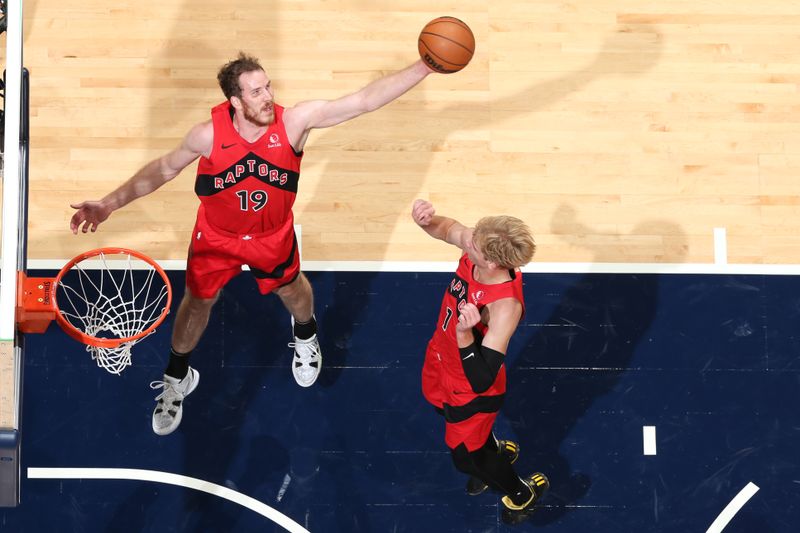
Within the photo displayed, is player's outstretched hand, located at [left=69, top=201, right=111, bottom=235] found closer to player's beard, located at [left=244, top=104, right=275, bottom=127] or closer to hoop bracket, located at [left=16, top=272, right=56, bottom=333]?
hoop bracket, located at [left=16, top=272, right=56, bottom=333]

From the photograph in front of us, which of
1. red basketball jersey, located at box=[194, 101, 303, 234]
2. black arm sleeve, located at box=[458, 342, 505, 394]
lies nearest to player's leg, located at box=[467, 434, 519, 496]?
black arm sleeve, located at box=[458, 342, 505, 394]

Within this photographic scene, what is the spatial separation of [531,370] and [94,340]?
10.7 feet

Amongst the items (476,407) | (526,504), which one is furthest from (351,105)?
(526,504)

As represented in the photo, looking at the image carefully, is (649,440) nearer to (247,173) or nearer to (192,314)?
(192,314)

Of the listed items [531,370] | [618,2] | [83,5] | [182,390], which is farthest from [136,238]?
[618,2]

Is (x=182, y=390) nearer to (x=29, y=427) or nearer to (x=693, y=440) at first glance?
(x=29, y=427)

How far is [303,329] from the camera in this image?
7.54m

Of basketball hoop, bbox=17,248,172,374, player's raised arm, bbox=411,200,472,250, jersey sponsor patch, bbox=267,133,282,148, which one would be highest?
jersey sponsor patch, bbox=267,133,282,148

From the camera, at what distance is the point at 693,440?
7.75 meters

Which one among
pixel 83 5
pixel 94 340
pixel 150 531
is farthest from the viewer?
A: pixel 83 5

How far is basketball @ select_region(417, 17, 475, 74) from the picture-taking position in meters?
6.01

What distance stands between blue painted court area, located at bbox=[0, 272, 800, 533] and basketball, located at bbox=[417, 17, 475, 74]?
2298 millimetres

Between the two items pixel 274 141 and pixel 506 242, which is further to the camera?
pixel 274 141

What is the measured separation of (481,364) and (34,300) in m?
2.67
